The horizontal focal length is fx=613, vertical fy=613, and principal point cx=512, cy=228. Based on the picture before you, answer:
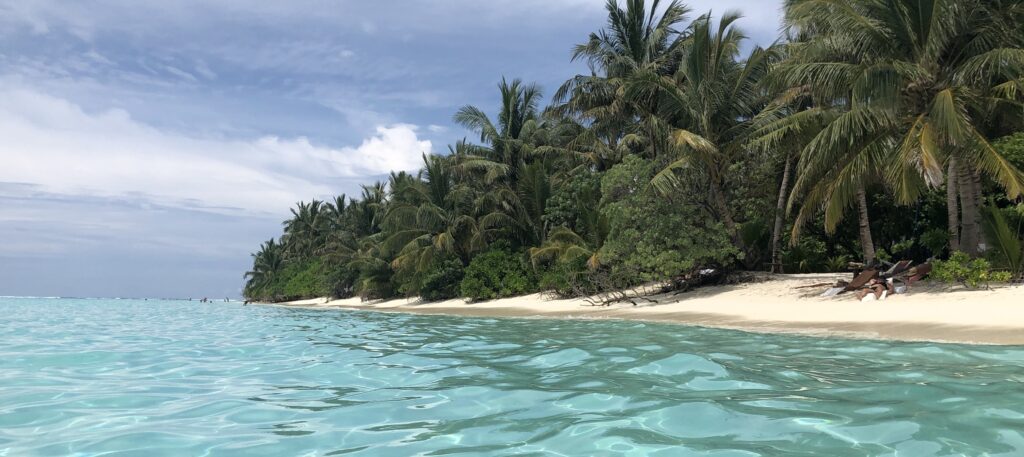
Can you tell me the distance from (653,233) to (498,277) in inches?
394

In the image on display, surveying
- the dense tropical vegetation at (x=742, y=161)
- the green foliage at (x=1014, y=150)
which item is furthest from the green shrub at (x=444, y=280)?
the green foliage at (x=1014, y=150)

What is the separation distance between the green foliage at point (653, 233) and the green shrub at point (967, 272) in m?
5.35

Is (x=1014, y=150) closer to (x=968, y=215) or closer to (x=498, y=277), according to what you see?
(x=968, y=215)

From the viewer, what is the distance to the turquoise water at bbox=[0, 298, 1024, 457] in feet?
11.5

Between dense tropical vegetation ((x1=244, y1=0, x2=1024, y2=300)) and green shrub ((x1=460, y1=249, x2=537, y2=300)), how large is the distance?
92 mm

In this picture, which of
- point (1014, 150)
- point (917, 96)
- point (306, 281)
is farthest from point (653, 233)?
point (306, 281)

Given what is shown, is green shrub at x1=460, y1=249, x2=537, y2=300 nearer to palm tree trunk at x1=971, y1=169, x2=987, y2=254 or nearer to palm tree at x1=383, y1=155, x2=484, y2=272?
palm tree at x1=383, y1=155, x2=484, y2=272

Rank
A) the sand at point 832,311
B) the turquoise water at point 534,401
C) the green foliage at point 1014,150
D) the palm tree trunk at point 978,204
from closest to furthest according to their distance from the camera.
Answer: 1. the turquoise water at point 534,401
2. the sand at point 832,311
3. the green foliage at point 1014,150
4. the palm tree trunk at point 978,204

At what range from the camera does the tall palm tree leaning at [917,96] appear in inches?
458

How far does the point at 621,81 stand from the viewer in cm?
2197

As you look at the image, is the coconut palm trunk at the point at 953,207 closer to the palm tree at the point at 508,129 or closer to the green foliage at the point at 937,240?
the green foliage at the point at 937,240

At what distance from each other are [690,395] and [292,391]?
3441 mm

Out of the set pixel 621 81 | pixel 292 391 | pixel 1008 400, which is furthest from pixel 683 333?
pixel 621 81

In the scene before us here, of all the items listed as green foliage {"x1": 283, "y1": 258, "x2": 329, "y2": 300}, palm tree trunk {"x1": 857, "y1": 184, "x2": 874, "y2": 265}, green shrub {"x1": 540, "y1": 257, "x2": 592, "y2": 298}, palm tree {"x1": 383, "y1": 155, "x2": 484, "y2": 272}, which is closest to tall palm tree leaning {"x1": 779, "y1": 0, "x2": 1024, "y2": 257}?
palm tree trunk {"x1": 857, "y1": 184, "x2": 874, "y2": 265}
